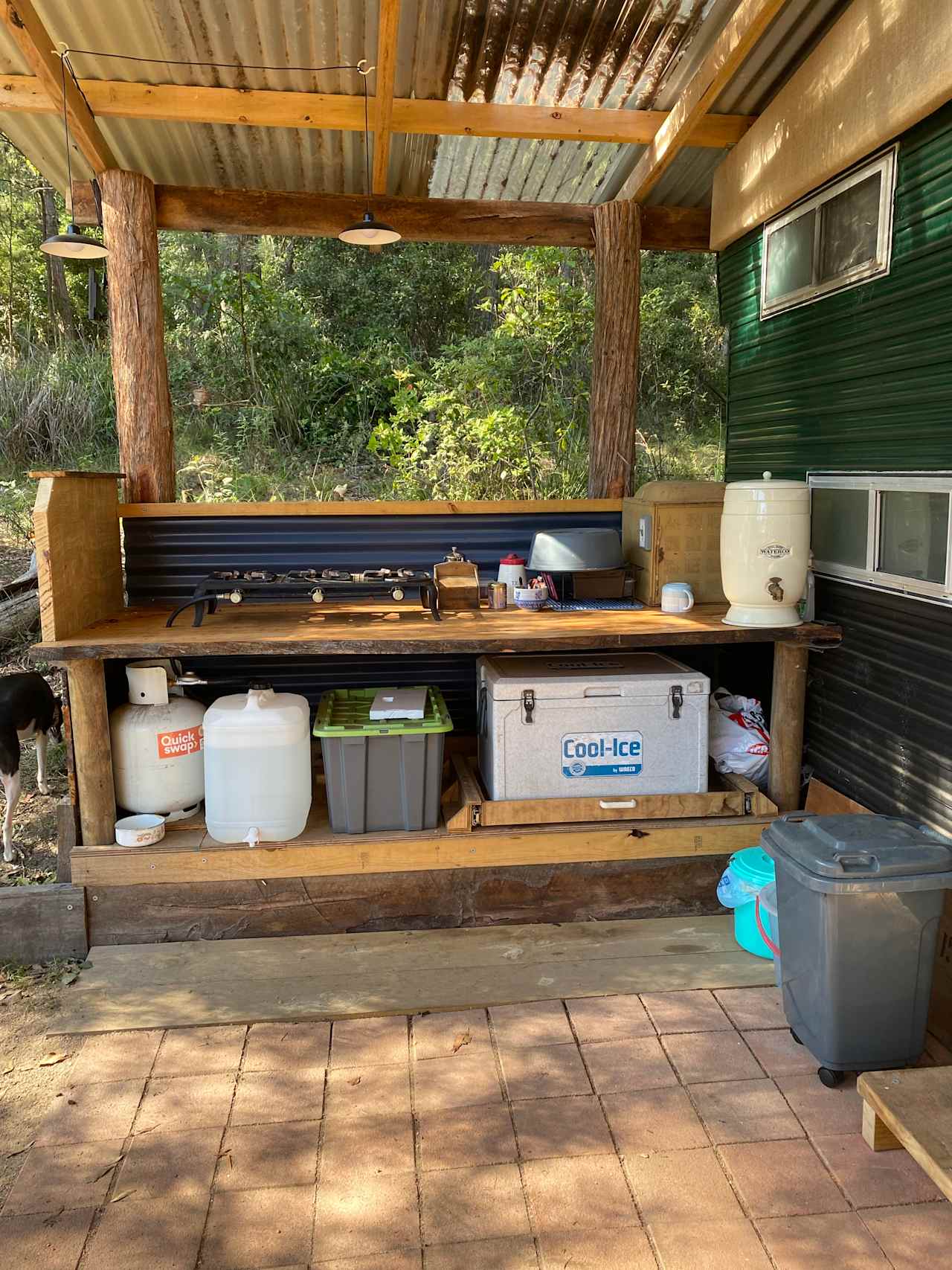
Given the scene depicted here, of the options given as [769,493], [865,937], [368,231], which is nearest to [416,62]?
[368,231]

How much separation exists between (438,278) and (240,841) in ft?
38.8

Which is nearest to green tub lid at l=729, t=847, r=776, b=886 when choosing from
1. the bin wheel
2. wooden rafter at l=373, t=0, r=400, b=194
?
the bin wheel

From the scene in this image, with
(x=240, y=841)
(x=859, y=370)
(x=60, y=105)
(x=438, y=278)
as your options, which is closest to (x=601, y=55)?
(x=859, y=370)

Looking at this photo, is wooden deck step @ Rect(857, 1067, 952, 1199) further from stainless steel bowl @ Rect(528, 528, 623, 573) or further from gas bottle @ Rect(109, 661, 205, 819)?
gas bottle @ Rect(109, 661, 205, 819)

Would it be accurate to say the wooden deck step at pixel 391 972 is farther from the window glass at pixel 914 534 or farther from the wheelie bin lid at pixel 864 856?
the window glass at pixel 914 534

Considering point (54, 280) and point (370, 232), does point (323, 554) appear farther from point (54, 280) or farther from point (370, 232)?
point (54, 280)

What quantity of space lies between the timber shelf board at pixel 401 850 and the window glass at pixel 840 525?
1.19 m

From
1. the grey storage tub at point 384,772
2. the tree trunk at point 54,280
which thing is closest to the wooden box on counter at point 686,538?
the grey storage tub at point 384,772

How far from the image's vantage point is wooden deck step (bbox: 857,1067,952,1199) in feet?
7.30

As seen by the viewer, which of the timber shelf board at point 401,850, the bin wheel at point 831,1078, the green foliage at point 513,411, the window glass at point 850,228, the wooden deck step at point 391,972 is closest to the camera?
the bin wheel at point 831,1078

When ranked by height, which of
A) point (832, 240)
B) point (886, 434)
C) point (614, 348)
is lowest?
point (886, 434)

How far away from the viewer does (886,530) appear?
382cm

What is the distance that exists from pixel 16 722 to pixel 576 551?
2.65m

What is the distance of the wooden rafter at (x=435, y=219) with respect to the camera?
5.34 meters
